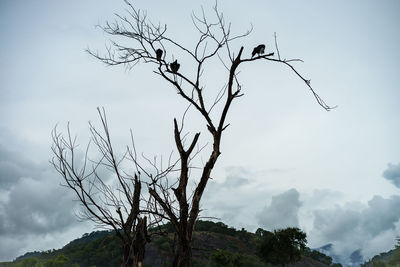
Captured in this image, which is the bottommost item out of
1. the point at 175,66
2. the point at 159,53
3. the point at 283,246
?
the point at 175,66

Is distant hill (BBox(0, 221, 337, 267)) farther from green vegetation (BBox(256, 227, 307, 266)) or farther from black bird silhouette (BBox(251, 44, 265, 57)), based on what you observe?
black bird silhouette (BBox(251, 44, 265, 57))

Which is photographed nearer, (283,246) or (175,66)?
(175,66)

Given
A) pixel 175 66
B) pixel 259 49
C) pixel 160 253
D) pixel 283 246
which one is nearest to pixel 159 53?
pixel 175 66

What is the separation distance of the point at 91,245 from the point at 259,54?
248ft

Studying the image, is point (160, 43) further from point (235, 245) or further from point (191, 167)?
point (235, 245)

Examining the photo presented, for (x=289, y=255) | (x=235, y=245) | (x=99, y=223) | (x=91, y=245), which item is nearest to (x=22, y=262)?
(x=91, y=245)

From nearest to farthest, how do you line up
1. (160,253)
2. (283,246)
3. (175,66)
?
(175,66), (283,246), (160,253)

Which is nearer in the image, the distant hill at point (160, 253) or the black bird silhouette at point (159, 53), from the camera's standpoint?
the black bird silhouette at point (159, 53)

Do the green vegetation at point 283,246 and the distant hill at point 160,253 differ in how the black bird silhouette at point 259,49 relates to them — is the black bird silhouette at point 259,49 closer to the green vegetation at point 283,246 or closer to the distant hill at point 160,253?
the green vegetation at point 283,246

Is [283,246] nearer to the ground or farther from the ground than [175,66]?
farther from the ground

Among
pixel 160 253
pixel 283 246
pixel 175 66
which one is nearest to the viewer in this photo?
pixel 175 66

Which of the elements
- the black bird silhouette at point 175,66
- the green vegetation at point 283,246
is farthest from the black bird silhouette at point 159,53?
the green vegetation at point 283,246

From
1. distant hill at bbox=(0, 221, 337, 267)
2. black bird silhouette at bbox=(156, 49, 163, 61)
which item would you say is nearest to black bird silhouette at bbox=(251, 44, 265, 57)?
black bird silhouette at bbox=(156, 49, 163, 61)

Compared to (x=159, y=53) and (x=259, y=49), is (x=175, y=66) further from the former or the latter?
(x=259, y=49)
